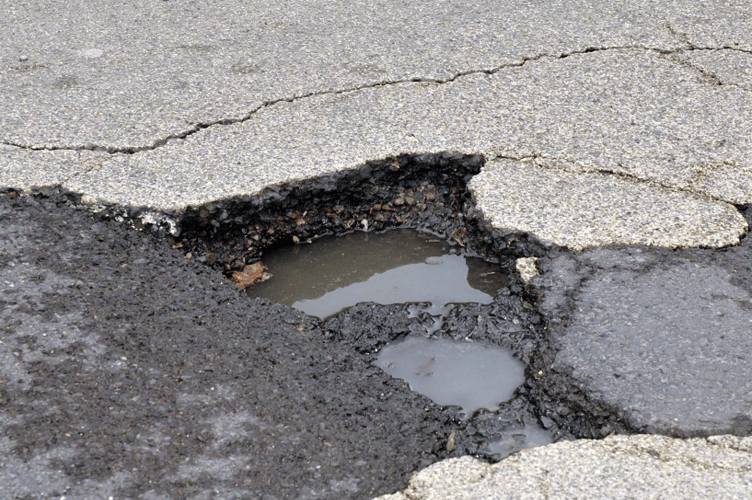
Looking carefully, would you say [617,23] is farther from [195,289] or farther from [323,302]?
[195,289]

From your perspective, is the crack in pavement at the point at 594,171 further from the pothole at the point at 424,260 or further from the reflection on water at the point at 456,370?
the reflection on water at the point at 456,370

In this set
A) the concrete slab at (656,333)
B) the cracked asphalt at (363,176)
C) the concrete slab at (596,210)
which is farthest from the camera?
the concrete slab at (596,210)

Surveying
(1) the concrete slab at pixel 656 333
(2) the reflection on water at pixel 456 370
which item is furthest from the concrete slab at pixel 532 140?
(2) the reflection on water at pixel 456 370

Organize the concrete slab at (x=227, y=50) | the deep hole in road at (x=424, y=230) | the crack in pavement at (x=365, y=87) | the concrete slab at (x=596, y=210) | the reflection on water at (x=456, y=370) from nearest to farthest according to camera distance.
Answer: the deep hole in road at (x=424, y=230), the reflection on water at (x=456, y=370), the concrete slab at (x=596, y=210), the crack in pavement at (x=365, y=87), the concrete slab at (x=227, y=50)

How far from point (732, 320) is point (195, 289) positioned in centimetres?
193

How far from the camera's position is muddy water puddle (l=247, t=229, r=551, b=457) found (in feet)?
8.15

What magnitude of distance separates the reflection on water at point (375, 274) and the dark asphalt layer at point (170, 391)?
0.32 metres

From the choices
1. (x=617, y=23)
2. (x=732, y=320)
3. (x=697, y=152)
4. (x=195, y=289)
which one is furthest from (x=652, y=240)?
(x=617, y=23)

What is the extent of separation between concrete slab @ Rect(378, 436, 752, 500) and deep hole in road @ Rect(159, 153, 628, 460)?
148 millimetres

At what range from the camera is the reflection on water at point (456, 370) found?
8.03 ft

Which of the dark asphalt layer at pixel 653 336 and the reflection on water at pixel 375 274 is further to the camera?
the reflection on water at pixel 375 274

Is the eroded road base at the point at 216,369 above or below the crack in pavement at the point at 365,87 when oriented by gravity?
below

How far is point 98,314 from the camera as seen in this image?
2.44 m

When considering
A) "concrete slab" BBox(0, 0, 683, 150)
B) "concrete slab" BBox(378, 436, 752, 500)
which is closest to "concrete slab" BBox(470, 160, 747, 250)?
"concrete slab" BBox(378, 436, 752, 500)
